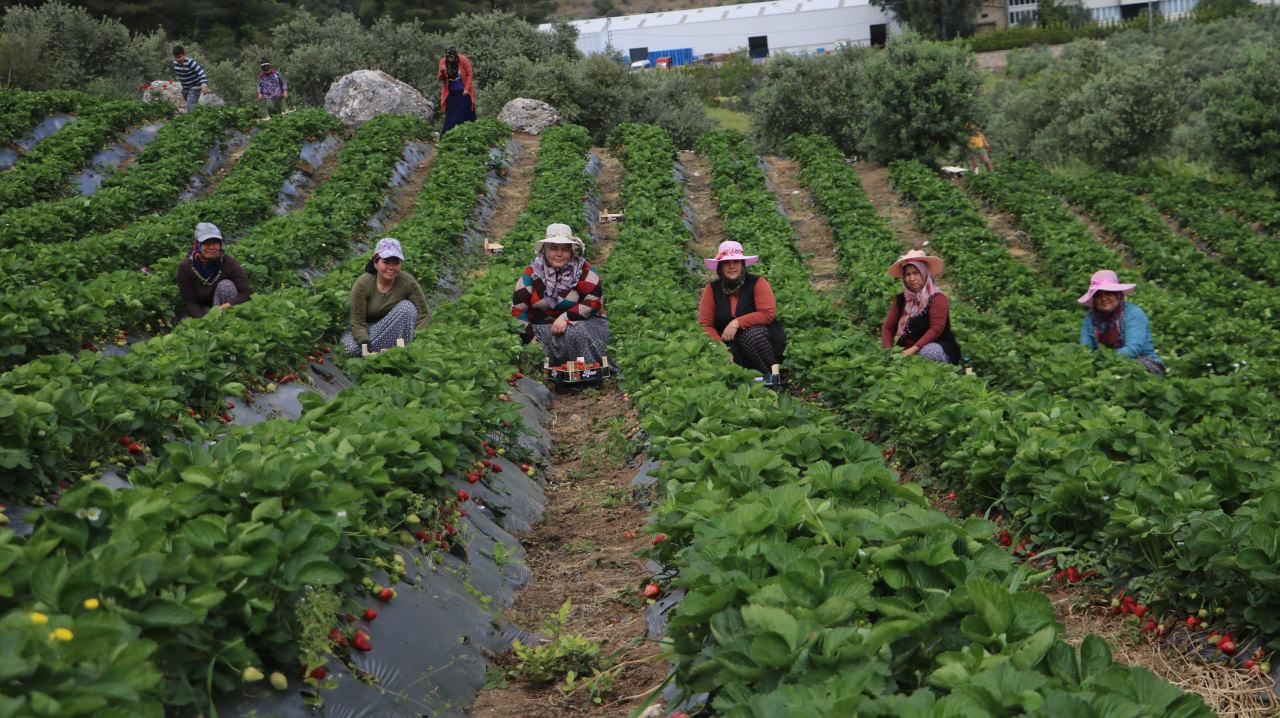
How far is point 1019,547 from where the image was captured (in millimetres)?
5340

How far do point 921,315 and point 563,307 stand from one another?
292 cm

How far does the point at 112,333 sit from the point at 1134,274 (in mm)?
12684

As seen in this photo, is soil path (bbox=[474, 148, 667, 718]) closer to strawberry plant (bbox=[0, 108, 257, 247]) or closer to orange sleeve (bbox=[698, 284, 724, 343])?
orange sleeve (bbox=[698, 284, 724, 343])

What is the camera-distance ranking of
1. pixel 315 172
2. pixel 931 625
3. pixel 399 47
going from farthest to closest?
pixel 399 47 → pixel 315 172 → pixel 931 625

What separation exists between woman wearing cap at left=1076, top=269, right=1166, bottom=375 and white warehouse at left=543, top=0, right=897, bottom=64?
60.8m

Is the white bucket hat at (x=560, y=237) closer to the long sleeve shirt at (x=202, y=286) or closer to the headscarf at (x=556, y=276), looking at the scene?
the headscarf at (x=556, y=276)

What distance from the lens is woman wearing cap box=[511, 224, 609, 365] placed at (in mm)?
9664

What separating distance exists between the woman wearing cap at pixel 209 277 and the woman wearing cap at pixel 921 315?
18.5 feet

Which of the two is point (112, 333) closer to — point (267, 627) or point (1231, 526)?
point (267, 627)

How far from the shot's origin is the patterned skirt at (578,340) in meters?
9.77

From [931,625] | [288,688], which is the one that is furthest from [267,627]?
[931,625]


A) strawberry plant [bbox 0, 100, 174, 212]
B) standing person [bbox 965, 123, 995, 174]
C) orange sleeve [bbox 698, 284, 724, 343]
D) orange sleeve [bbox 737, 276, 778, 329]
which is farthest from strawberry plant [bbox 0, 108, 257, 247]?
standing person [bbox 965, 123, 995, 174]

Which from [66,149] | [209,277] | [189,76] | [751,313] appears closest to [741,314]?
[751,313]

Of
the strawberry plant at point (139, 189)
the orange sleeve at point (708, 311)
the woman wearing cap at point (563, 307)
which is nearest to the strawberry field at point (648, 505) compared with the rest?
the orange sleeve at point (708, 311)
